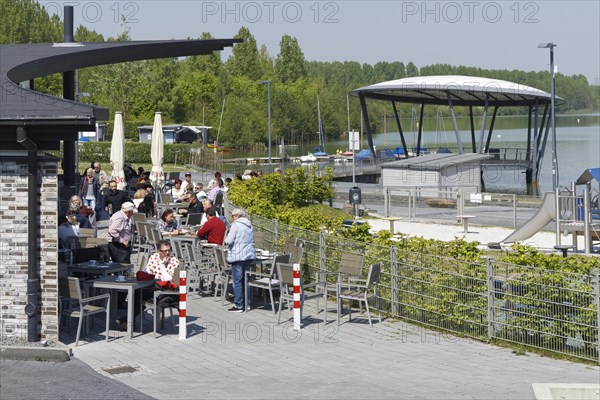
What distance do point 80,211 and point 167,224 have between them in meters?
2.81

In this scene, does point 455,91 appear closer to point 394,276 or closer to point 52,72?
point 52,72

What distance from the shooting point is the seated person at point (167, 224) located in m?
19.7

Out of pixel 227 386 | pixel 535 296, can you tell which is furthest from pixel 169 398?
pixel 535 296

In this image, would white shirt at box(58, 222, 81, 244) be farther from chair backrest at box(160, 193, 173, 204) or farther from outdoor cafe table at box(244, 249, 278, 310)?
chair backrest at box(160, 193, 173, 204)

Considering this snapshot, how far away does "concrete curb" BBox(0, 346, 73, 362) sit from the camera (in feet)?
42.3

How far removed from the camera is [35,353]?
12.9 m

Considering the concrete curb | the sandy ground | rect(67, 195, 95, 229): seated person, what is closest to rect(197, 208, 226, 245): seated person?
rect(67, 195, 95, 229): seated person

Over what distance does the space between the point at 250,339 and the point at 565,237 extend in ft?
49.8

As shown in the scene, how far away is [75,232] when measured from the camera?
60.5ft

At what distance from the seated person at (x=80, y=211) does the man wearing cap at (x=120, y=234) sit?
6.06 feet

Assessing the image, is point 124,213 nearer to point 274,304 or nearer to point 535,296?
point 274,304

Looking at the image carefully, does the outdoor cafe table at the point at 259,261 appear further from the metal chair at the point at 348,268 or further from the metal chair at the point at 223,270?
the metal chair at the point at 348,268

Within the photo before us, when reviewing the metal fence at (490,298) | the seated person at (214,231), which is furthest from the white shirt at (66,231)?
the metal fence at (490,298)

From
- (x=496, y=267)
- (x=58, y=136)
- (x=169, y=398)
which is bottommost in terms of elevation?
(x=169, y=398)
